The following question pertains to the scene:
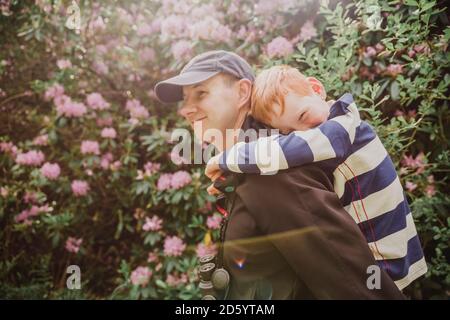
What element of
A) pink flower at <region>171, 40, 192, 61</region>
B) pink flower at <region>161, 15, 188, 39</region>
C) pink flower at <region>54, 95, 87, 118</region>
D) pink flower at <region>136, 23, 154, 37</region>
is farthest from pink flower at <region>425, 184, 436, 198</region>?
pink flower at <region>54, 95, 87, 118</region>

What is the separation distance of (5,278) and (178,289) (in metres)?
1.40

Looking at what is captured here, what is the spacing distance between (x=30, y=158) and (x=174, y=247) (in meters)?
1.25

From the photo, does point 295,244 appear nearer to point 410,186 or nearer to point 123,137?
point 410,186

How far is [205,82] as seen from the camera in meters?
1.37

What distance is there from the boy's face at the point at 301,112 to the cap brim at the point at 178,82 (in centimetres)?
29

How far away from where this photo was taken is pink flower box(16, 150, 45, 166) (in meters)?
2.89

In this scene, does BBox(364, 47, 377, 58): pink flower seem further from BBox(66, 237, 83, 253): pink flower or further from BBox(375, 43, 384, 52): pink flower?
BBox(66, 237, 83, 253): pink flower

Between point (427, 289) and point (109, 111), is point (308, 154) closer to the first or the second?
point (427, 289)

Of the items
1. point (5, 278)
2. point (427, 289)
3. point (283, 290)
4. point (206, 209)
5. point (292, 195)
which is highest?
point (292, 195)

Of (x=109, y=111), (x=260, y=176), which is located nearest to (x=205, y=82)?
(x=260, y=176)

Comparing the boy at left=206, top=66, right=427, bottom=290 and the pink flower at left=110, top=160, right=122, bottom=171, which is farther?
the pink flower at left=110, top=160, right=122, bottom=171

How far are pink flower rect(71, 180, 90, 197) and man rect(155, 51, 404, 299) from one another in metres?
1.95

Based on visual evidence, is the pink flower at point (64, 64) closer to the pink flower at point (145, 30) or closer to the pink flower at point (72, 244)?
the pink flower at point (145, 30)

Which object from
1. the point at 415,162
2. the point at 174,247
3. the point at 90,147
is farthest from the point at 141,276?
the point at 415,162
